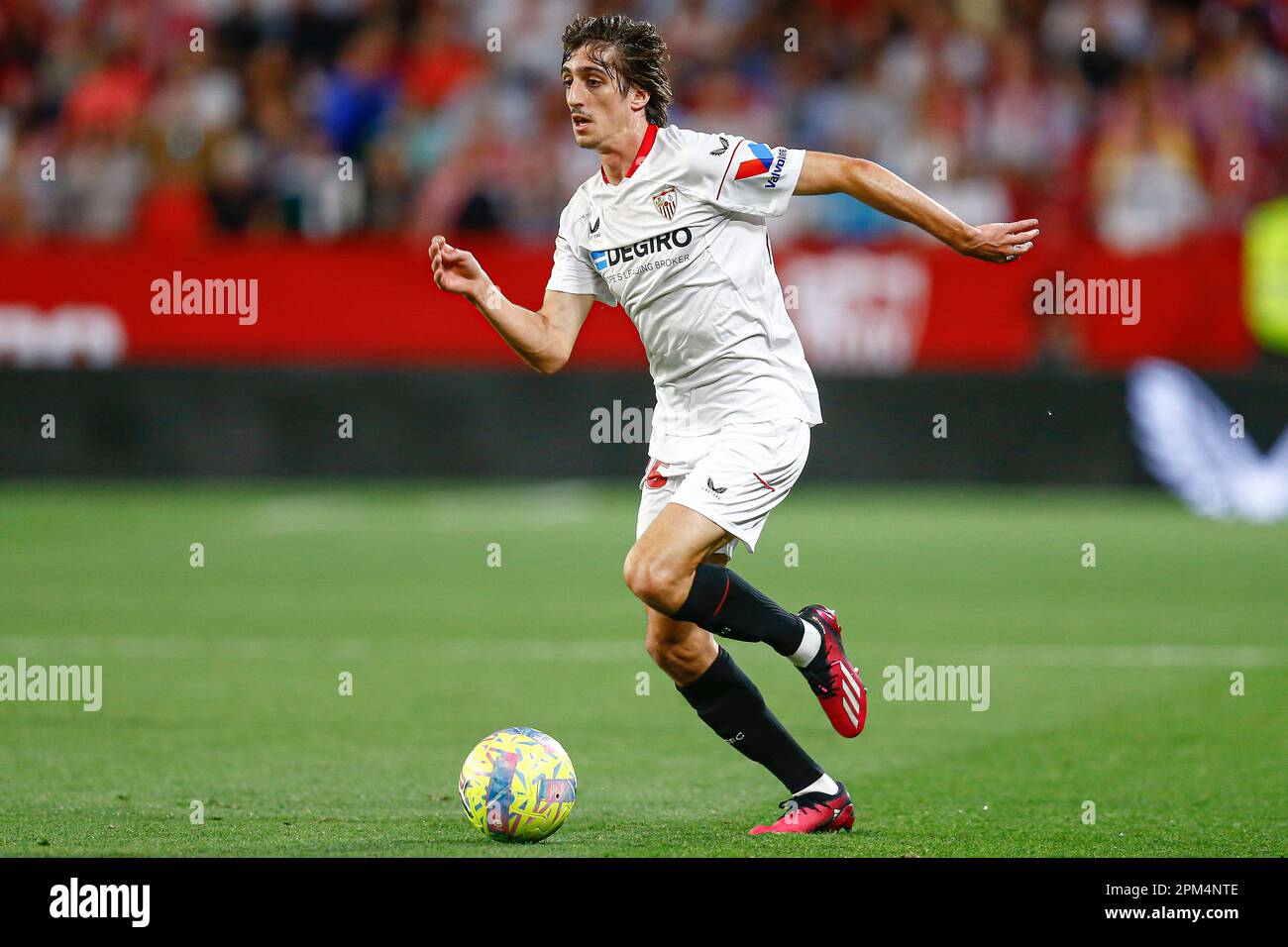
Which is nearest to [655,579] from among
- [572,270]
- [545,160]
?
[572,270]

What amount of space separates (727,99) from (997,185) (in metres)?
2.65

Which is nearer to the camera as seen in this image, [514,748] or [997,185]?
[514,748]

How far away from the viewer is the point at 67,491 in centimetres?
1712

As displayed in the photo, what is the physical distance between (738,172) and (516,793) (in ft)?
6.84

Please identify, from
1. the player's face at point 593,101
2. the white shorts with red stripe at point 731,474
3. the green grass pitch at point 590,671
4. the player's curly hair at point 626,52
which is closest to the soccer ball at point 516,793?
the green grass pitch at point 590,671

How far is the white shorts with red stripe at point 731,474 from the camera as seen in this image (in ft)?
20.1

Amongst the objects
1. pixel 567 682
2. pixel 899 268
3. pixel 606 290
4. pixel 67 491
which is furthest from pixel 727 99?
pixel 606 290

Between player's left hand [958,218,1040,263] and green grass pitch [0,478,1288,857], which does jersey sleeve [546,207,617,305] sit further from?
green grass pitch [0,478,1288,857]

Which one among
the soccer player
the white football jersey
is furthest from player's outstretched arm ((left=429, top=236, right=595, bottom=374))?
the white football jersey

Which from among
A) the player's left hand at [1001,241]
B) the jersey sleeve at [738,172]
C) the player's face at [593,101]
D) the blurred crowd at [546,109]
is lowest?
the player's left hand at [1001,241]

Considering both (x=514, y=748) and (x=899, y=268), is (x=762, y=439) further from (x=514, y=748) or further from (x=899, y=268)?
(x=899, y=268)

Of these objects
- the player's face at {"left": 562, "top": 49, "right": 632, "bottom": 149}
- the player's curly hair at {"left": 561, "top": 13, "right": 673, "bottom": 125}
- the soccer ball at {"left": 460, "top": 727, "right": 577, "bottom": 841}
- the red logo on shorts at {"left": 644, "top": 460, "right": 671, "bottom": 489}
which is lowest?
the soccer ball at {"left": 460, "top": 727, "right": 577, "bottom": 841}

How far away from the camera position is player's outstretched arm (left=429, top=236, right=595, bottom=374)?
19.9ft

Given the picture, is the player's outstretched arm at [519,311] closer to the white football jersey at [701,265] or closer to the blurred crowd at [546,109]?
the white football jersey at [701,265]
